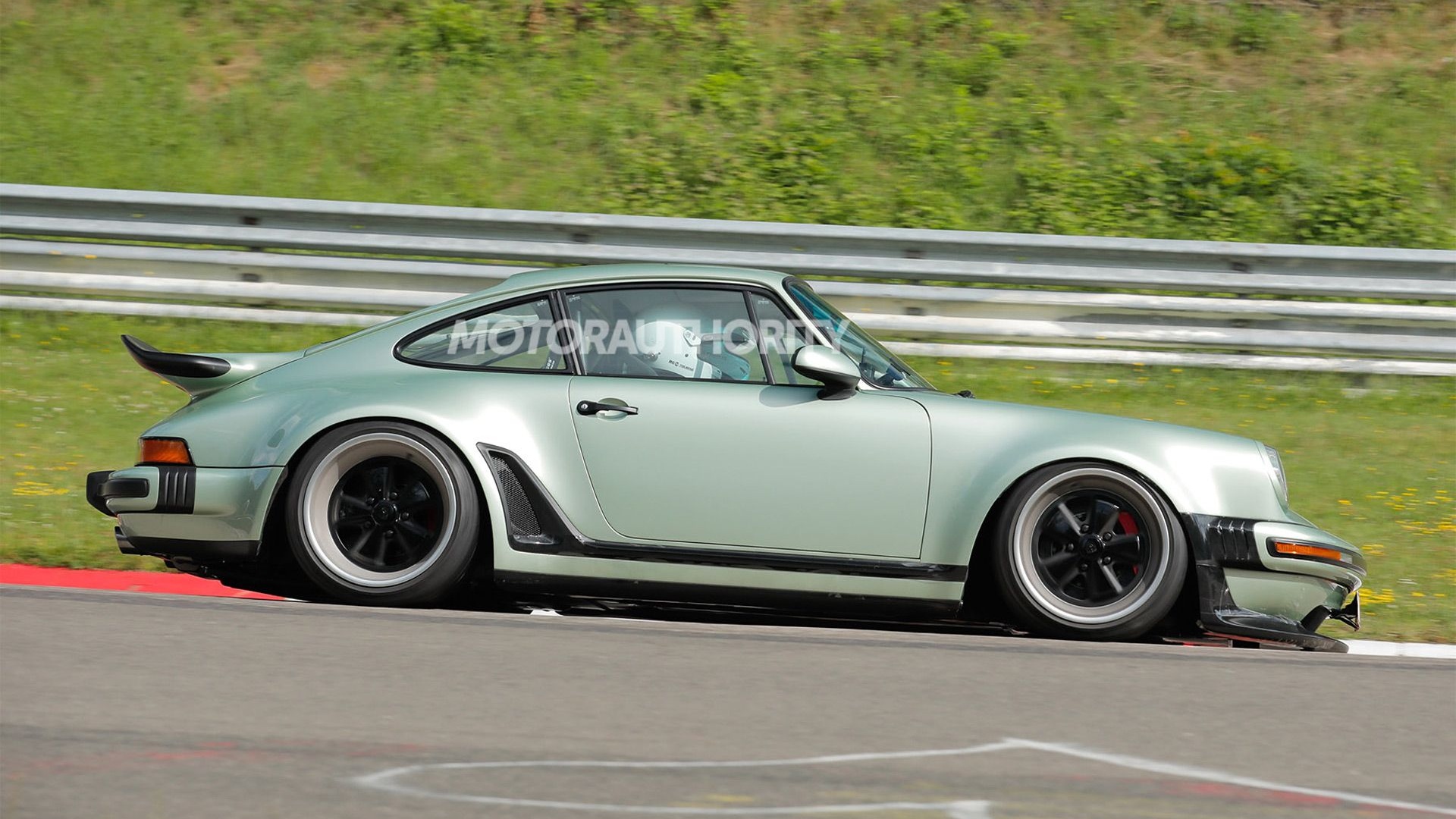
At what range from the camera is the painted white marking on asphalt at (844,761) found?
310 centimetres

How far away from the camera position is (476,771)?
130 inches

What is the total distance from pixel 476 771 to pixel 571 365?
192 cm

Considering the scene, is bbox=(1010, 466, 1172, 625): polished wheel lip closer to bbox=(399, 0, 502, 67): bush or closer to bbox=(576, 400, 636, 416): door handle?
bbox=(576, 400, 636, 416): door handle

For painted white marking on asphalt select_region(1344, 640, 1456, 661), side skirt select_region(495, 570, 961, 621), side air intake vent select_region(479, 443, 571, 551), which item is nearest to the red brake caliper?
side skirt select_region(495, 570, 961, 621)

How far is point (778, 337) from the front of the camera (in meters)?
5.00

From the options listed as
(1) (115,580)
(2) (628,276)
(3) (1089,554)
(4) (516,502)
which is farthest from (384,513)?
(3) (1089,554)

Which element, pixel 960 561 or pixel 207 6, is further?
pixel 207 6

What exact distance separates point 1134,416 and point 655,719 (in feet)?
17.4

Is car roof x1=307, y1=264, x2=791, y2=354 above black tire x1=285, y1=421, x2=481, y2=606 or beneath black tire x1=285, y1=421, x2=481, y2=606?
above

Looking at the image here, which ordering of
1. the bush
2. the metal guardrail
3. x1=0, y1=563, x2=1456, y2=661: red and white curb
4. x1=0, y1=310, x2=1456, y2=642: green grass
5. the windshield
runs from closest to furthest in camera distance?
the windshield
x1=0, y1=563, x2=1456, y2=661: red and white curb
x1=0, y1=310, x2=1456, y2=642: green grass
the metal guardrail
the bush

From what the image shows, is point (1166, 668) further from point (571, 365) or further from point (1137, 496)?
point (571, 365)

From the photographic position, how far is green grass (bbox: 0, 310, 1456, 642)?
19.3 ft

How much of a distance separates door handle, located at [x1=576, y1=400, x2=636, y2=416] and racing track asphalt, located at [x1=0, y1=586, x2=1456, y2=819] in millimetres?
675

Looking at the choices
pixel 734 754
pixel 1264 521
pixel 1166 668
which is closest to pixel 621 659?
pixel 734 754
